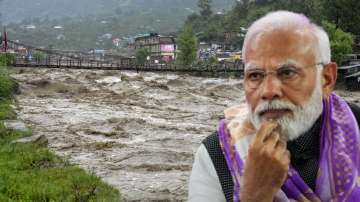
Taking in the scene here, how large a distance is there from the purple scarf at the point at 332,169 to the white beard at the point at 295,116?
8cm

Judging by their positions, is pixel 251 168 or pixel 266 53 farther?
pixel 266 53

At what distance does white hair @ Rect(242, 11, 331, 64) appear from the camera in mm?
1942

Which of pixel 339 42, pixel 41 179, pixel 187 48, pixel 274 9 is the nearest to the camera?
pixel 41 179

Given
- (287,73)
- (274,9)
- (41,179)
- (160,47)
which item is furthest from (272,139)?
(160,47)

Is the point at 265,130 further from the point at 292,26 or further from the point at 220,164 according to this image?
the point at 292,26

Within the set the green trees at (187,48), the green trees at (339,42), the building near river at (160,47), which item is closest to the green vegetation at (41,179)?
the green trees at (339,42)

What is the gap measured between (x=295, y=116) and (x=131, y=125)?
15529 mm

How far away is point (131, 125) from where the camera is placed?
17281mm

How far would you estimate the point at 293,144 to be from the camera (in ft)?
6.34

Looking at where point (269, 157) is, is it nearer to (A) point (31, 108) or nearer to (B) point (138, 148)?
(B) point (138, 148)

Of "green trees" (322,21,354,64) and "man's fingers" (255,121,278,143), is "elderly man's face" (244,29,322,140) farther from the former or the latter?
"green trees" (322,21,354,64)

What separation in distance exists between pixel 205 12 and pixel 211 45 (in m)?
Answer: 20.3

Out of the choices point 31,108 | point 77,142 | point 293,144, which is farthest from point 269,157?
point 31,108

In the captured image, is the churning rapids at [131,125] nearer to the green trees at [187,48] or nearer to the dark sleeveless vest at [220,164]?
the dark sleeveless vest at [220,164]
